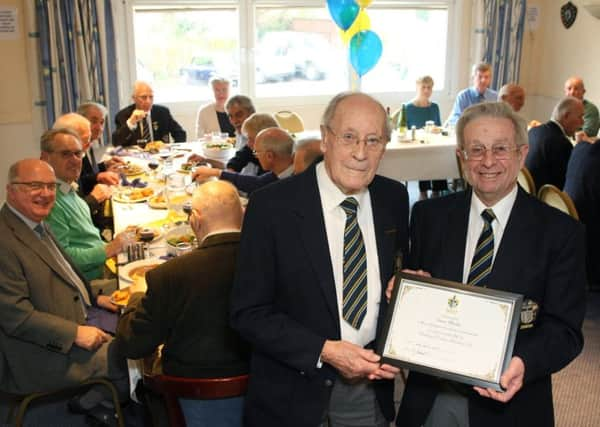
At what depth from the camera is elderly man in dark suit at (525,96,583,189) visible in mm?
4910

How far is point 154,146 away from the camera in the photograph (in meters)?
5.52

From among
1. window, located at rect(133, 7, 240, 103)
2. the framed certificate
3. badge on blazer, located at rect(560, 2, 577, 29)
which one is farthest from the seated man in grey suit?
badge on blazer, located at rect(560, 2, 577, 29)

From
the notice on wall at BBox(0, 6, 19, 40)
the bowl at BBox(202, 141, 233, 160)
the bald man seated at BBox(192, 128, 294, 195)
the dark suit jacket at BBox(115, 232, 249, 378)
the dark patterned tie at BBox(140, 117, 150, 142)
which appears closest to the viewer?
the dark suit jacket at BBox(115, 232, 249, 378)

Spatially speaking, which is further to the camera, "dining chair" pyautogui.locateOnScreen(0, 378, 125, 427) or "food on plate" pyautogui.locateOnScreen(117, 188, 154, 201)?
"food on plate" pyautogui.locateOnScreen(117, 188, 154, 201)

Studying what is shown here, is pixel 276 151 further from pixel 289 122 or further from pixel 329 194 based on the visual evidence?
pixel 289 122

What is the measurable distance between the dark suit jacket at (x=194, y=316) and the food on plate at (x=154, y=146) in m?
3.46

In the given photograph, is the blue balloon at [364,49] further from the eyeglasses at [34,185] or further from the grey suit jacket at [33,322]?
the grey suit jacket at [33,322]

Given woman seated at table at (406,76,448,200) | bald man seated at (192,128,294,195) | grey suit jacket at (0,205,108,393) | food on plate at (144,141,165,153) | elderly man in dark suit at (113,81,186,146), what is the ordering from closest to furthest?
grey suit jacket at (0,205,108,393) < bald man seated at (192,128,294,195) < food on plate at (144,141,165,153) < elderly man in dark suit at (113,81,186,146) < woman seated at table at (406,76,448,200)

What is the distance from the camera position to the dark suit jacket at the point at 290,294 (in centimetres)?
159

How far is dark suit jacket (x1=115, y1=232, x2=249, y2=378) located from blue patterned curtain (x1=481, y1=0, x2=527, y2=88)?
6402mm

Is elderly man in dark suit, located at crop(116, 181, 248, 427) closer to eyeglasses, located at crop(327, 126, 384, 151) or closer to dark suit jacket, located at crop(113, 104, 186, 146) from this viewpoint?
eyeglasses, located at crop(327, 126, 384, 151)

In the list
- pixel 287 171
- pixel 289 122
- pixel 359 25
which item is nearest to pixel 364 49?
pixel 359 25

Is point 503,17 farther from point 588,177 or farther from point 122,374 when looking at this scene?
point 122,374

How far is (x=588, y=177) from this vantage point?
4289 mm
